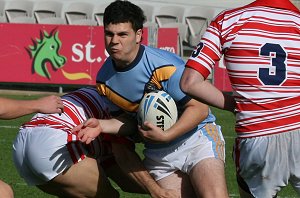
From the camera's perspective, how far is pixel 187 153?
6238 millimetres

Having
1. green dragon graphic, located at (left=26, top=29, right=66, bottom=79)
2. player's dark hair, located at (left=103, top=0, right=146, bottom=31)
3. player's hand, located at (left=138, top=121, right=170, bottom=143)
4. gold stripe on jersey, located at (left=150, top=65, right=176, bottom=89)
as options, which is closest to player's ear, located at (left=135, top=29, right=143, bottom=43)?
player's dark hair, located at (left=103, top=0, right=146, bottom=31)

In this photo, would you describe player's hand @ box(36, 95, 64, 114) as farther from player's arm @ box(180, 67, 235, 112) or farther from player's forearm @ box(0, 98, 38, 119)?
player's arm @ box(180, 67, 235, 112)

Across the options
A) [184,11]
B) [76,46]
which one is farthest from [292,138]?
[184,11]

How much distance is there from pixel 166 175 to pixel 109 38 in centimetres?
106

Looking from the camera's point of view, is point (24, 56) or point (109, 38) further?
point (24, 56)

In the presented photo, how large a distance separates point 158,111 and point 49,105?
71 cm

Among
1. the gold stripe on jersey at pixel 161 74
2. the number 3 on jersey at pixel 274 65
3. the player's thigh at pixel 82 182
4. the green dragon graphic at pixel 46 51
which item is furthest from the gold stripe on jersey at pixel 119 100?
the green dragon graphic at pixel 46 51

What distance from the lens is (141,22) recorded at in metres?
6.25

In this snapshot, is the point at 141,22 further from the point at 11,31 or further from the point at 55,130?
the point at 11,31

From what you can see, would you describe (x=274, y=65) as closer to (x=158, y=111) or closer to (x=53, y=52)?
(x=158, y=111)

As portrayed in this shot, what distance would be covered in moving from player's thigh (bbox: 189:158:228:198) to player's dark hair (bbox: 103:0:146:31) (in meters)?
1.04

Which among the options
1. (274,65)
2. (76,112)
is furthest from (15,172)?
(274,65)

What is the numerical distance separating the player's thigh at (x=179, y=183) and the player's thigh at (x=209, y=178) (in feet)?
0.54

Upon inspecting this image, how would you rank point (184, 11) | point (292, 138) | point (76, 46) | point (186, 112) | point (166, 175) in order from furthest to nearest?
1. point (184, 11)
2. point (76, 46)
3. point (166, 175)
4. point (186, 112)
5. point (292, 138)
